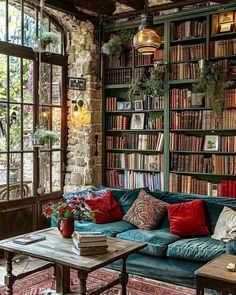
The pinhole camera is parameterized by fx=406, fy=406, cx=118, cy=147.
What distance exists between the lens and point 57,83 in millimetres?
6191

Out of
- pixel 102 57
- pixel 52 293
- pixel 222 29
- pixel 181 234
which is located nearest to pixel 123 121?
pixel 102 57

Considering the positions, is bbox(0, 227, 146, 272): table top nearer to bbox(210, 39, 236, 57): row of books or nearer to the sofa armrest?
the sofa armrest

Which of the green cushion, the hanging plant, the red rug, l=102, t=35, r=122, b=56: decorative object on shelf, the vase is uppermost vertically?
l=102, t=35, r=122, b=56: decorative object on shelf

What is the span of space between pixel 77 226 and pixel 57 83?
2.35m

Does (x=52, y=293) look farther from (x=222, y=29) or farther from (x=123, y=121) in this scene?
(x=222, y=29)

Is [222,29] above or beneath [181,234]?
above

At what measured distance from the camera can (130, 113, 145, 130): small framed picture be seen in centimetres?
626

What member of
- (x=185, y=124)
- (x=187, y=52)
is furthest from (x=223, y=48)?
(x=185, y=124)

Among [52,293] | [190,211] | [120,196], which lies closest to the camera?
[52,293]

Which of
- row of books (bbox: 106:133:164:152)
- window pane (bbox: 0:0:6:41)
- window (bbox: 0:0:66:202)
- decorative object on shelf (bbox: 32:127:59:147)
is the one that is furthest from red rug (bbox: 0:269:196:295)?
window pane (bbox: 0:0:6:41)

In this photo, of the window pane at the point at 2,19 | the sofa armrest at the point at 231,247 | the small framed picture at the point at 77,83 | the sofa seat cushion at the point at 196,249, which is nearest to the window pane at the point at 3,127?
the window pane at the point at 2,19

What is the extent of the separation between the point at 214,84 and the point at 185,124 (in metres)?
0.75

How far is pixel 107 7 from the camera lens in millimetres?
6227

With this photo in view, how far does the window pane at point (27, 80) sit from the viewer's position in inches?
219
